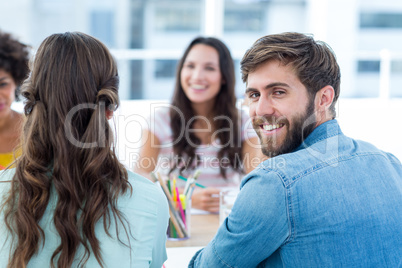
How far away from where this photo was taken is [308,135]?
3.94 ft

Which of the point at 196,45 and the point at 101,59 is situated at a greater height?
the point at 196,45

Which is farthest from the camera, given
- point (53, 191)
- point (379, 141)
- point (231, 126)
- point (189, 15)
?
point (189, 15)

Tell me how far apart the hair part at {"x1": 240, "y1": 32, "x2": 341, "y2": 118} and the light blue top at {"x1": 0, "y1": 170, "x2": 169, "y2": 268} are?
19.9 inches

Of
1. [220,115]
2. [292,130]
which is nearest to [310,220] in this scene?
[292,130]

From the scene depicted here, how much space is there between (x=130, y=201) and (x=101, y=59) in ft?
1.10

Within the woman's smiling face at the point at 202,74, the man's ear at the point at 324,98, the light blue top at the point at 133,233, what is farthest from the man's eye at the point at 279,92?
Result: the woman's smiling face at the point at 202,74

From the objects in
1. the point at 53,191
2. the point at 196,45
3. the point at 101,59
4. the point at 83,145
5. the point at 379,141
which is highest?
the point at 196,45

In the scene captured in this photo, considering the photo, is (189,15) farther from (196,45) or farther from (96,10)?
(196,45)

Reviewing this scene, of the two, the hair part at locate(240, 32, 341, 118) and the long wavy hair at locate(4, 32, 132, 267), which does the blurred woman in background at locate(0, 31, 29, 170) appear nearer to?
the long wavy hair at locate(4, 32, 132, 267)

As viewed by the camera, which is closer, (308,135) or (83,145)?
(83,145)

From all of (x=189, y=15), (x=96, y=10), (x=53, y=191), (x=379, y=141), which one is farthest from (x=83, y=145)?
(x=189, y=15)

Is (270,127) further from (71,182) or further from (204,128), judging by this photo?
(204,128)

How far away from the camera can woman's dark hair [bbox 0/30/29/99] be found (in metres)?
2.03

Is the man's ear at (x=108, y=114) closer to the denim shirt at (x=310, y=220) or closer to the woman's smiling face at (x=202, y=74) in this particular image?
the denim shirt at (x=310, y=220)
